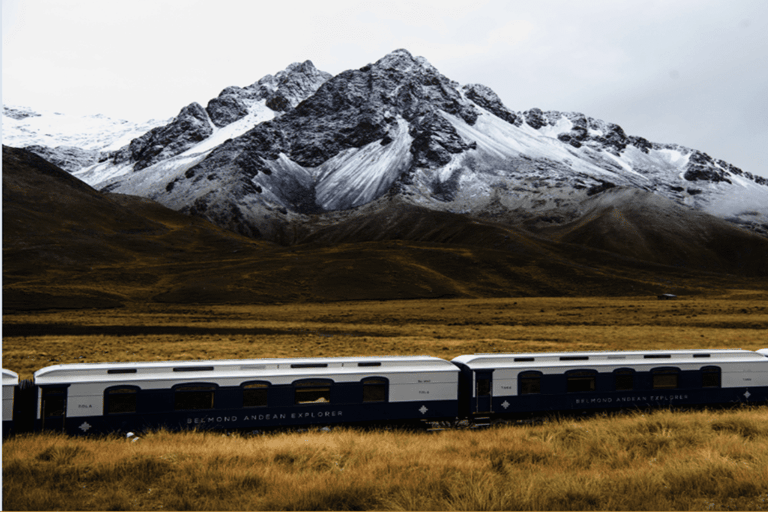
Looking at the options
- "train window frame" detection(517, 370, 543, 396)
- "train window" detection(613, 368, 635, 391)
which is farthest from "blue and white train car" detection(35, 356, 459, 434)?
"train window" detection(613, 368, 635, 391)

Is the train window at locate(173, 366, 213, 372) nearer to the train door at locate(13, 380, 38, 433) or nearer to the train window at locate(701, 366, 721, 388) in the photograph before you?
the train door at locate(13, 380, 38, 433)

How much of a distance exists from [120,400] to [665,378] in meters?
20.1

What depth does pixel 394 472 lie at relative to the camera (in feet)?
39.0

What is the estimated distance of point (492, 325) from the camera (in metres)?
71.5

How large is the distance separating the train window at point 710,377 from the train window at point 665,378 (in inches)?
47.4

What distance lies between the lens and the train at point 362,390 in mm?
16344

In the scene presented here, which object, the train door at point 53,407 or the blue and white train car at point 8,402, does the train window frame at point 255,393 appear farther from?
the blue and white train car at point 8,402

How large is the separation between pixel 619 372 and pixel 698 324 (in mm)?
57998

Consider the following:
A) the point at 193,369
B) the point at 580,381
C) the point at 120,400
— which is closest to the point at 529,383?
the point at 580,381

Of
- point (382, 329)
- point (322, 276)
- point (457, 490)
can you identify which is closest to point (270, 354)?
point (382, 329)

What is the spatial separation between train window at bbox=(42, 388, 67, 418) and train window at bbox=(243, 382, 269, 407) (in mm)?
5157

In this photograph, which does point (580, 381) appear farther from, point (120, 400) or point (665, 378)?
point (120, 400)

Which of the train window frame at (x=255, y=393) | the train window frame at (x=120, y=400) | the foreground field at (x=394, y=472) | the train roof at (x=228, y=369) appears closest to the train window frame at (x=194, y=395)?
the train roof at (x=228, y=369)

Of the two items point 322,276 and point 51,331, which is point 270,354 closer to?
point 51,331
